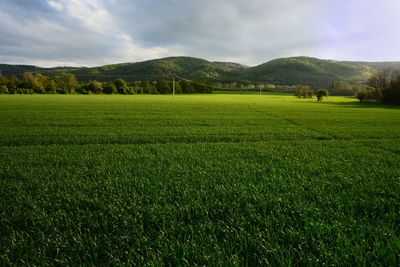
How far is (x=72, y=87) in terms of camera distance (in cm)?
7744

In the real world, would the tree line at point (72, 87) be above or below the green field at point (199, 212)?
above

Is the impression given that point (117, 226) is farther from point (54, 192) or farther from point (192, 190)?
point (54, 192)

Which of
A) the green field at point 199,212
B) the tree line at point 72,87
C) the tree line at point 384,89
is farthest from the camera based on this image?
the tree line at point 72,87

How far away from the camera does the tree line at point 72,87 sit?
69675 millimetres

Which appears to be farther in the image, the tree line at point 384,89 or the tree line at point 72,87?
the tree line at point 72,87

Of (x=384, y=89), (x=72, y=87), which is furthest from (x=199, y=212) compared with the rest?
(x=72, y=87)

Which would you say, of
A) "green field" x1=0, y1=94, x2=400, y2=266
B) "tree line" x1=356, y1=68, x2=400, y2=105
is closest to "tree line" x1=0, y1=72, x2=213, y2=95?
"tree line" x1=356, y1=68, x2=400, y2=105

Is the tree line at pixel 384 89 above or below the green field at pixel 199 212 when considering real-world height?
above

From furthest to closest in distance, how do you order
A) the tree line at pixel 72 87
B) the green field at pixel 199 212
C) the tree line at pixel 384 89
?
the tree line at pixel 72 87
the tree line at pixel 384 89
the green field at pixel 199 212

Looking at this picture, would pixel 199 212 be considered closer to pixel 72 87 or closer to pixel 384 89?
pixel 384 89

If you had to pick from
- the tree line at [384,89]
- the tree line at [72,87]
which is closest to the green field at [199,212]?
the tree line at [384,89]

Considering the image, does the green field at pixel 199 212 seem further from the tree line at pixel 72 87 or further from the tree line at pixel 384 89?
the tree line at pixel 72 87

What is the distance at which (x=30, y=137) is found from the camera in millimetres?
7438

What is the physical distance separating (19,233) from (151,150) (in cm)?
381
